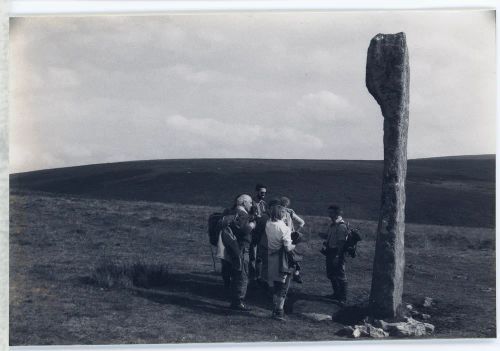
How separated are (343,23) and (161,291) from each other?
21.1 feet

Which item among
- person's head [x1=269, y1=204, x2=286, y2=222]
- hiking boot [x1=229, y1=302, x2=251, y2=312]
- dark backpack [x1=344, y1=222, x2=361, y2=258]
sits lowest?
hiking boot [x1=229, y1=302, x2=251, y2=312]

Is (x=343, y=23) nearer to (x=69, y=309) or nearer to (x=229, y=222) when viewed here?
(x=229, y=222)

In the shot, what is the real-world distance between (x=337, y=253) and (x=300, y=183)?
663 centimetres

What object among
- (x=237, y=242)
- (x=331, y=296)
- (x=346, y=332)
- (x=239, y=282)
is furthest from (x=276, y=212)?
(x=346, y=332)

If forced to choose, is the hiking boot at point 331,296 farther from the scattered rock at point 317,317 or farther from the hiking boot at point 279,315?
the hiking boot at point 279,315

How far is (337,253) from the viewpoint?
11734 millimetres

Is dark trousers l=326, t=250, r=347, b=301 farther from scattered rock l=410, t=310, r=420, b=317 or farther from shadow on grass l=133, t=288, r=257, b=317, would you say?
shadow on grass l=133, t=288, r=257, b=317

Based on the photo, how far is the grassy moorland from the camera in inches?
429

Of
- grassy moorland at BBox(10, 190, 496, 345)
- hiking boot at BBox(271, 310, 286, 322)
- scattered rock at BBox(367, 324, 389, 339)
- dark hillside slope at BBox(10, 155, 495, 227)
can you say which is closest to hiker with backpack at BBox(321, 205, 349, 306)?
grassy moorland at BBox(10, 190, 496, 345)

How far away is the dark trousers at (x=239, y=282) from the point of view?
1109 cm

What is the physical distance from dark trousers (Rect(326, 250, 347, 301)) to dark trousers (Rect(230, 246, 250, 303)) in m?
1.65

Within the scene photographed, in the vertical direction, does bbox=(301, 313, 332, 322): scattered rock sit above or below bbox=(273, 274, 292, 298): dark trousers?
below

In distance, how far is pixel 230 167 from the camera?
1848cm

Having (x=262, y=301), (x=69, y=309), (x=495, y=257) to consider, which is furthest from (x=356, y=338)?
(x=69, y=309)
